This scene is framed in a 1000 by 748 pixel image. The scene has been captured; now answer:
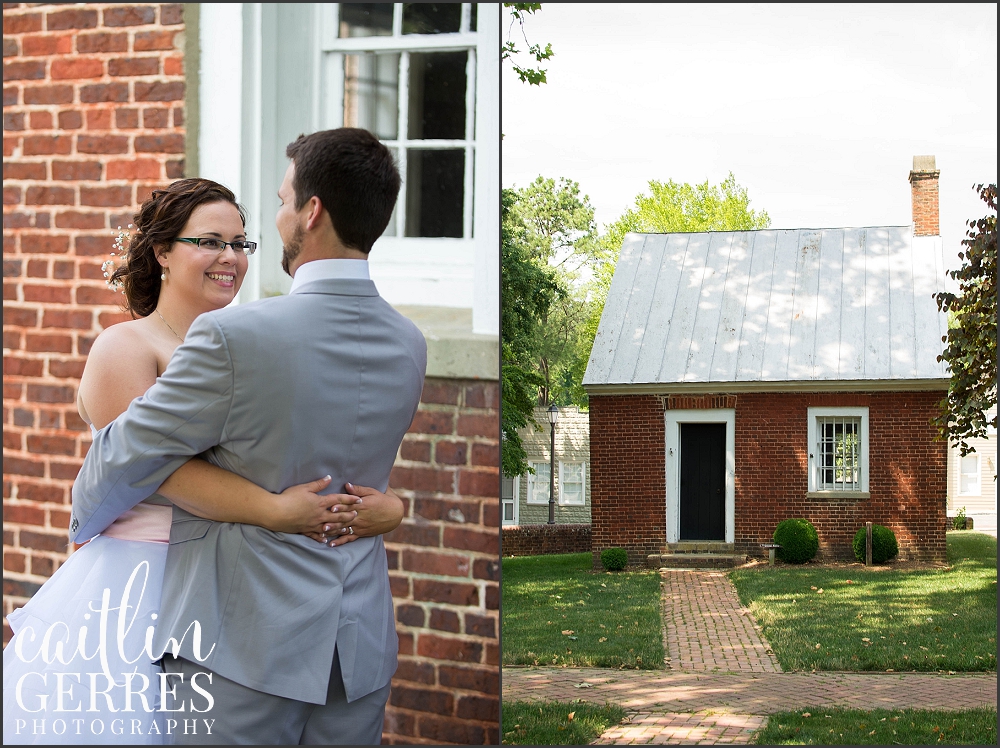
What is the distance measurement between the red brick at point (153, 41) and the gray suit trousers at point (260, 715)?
6.21 feet

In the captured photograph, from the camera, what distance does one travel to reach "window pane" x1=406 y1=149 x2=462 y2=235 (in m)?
2.51

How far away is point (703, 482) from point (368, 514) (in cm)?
185

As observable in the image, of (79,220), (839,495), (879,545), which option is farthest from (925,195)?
(79,220)

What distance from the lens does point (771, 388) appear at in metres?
3.29

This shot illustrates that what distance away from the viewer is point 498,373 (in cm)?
247

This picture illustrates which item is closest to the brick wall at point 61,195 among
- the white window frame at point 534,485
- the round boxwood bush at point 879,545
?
the white window frame at point 534,485

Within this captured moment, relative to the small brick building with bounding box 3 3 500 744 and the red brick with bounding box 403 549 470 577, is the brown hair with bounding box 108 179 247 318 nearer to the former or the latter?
the small brick building with bounding box 3 3 500 744

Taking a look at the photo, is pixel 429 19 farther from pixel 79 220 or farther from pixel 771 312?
pixel 771 312

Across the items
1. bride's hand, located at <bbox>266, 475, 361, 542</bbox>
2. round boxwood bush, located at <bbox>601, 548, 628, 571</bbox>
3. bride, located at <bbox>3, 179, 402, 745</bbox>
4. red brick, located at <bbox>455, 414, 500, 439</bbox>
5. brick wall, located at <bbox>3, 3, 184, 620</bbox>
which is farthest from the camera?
round boxwood bush, located at <bbox>601, 548, 628, 571</bbox>

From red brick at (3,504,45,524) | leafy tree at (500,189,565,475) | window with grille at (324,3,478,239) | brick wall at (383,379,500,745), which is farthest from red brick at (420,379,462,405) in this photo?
red brick at (3,504,45,524)

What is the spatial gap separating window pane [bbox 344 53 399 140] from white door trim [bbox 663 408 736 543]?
166cm

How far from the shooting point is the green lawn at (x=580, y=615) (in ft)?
10.8

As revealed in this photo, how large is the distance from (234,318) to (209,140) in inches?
52.4

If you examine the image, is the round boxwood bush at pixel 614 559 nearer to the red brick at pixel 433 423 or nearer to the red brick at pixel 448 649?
the red brick at pixel 448 649
